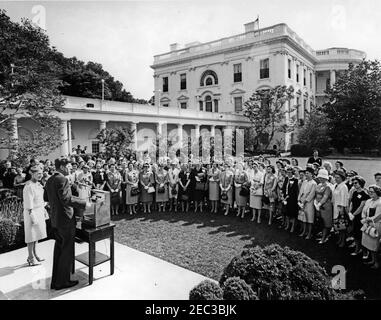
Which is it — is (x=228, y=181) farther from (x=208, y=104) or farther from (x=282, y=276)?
(x=208, y=104)

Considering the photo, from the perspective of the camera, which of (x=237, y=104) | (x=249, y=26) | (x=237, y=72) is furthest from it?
(x=237, y=104)

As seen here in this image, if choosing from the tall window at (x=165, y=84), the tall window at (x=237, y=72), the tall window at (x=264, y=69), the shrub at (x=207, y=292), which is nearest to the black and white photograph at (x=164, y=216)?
the shrub at (x=207, y=292)

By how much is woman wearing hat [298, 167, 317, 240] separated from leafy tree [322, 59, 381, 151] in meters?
22.0

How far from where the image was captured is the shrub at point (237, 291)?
322cm

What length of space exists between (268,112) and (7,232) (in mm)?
31268

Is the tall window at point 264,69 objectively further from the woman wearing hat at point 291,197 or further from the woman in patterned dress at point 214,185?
the woman wearing hat at point 291,197

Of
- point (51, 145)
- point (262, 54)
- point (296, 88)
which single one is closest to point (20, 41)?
point (51, 145)

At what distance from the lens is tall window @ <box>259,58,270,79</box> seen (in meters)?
36.5

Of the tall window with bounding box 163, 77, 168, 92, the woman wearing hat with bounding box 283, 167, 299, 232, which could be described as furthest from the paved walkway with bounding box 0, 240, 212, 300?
→ the tall window with bounding box 163, 77, 168, 92

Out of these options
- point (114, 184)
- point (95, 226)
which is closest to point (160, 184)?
point (114, 184)

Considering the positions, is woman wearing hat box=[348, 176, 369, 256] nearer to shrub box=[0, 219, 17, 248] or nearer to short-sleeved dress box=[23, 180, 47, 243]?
short-sleeved dress box=[23, 180, 47, 243]

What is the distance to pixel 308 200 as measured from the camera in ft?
24.2

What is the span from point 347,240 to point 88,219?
653cm
